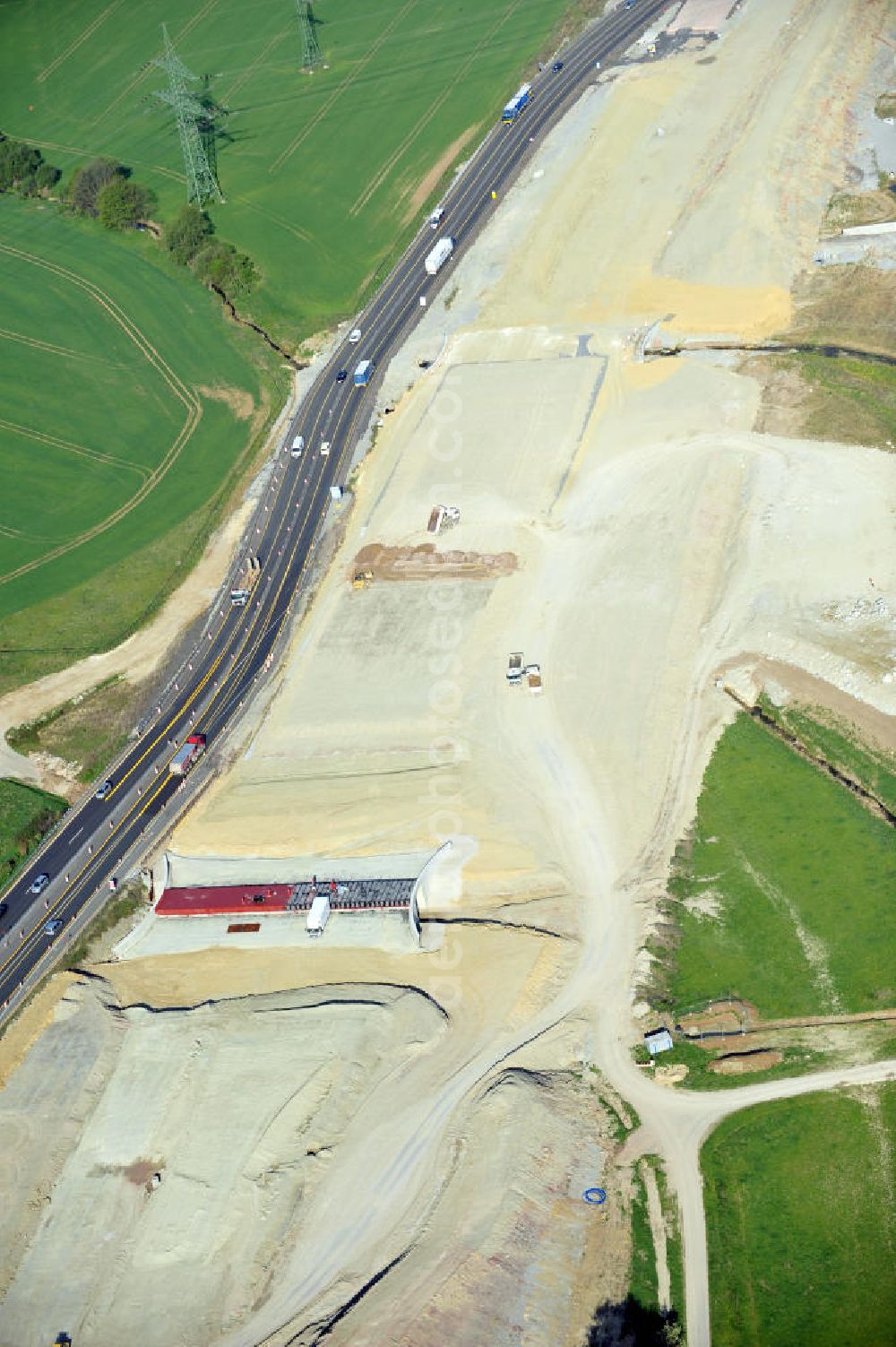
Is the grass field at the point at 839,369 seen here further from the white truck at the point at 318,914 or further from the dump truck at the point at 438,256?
the white truck at the point at 318,914

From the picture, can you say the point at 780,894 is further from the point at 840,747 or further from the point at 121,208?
the point at 121,208

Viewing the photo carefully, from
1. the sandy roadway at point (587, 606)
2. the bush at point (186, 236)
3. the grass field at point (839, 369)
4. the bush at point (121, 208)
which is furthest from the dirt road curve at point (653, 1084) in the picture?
the bush at point (121, 208)

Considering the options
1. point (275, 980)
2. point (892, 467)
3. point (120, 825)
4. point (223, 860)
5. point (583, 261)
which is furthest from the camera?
point (583, 261)

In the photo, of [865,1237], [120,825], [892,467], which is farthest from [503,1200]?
[892,467]

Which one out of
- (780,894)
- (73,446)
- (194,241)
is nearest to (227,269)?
(194,241)

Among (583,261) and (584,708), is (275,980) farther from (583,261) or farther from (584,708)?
(583,261)

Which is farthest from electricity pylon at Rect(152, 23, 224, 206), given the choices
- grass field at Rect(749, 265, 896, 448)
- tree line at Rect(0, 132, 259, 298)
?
grass field at Rect(749, 265, 896, 448)
